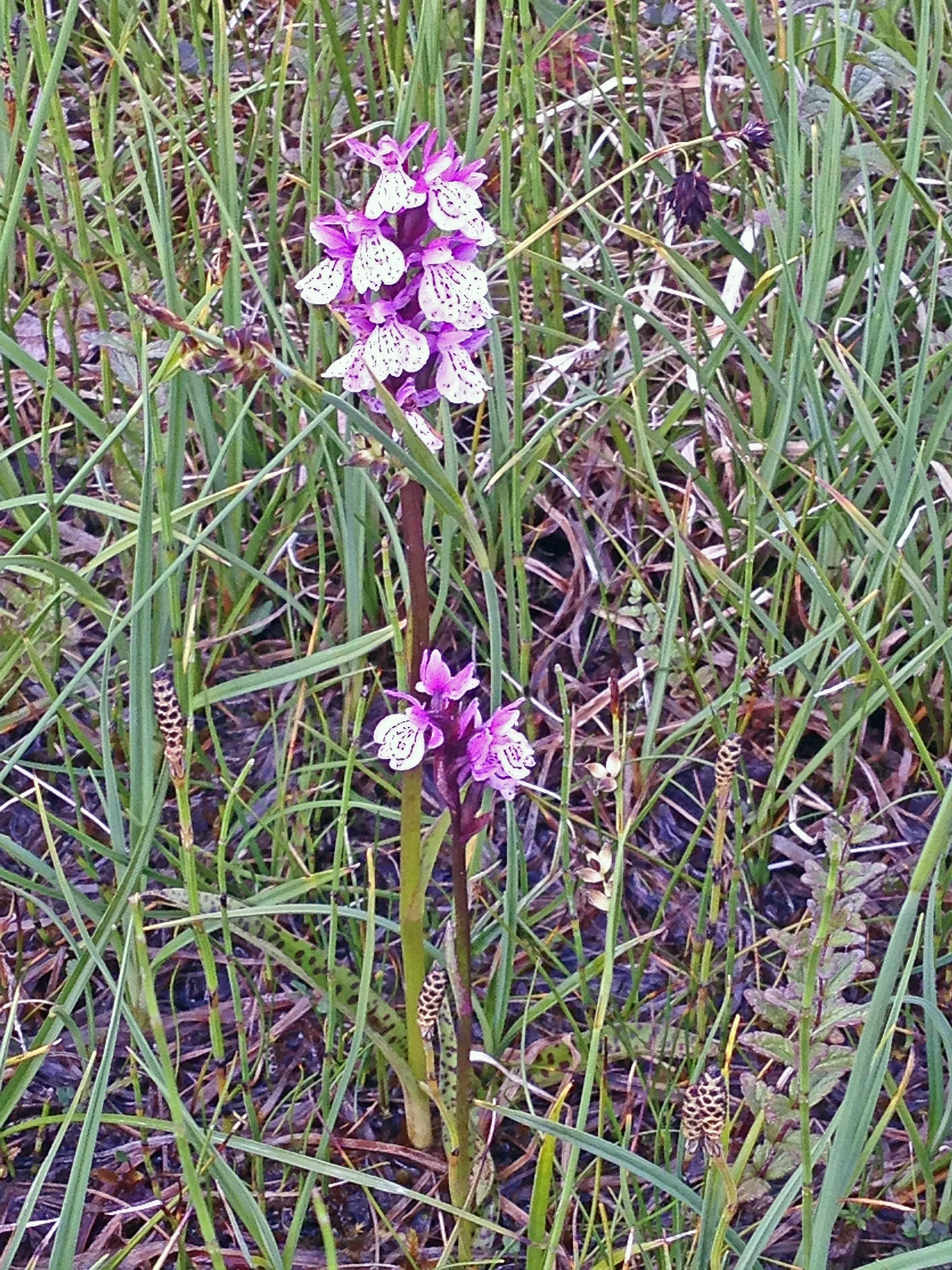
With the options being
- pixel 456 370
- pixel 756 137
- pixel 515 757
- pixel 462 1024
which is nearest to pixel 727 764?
pixel 515 757

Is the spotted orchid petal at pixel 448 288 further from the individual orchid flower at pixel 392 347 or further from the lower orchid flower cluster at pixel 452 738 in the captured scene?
the lower orchid flower cluster at pixel 452 738

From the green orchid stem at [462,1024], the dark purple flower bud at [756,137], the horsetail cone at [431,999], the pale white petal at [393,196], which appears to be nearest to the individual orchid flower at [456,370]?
the pale white petal at [393,196]

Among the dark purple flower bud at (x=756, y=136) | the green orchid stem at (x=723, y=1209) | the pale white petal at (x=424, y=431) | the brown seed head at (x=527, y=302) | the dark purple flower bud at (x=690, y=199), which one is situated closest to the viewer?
the green orchid stem at (x=723, y=1209)

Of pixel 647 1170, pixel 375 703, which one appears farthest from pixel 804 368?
pixel 647 1170

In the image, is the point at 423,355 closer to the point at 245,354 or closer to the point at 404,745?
the point at 245,354

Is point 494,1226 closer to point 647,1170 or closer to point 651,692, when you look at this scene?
point 647,1170

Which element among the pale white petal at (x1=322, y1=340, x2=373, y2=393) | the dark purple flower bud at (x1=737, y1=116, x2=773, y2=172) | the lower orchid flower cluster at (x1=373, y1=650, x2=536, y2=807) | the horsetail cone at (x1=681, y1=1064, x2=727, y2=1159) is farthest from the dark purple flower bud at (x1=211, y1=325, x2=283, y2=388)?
the dark purple flower bud at (x1=737, y1=116, x2=773, y2=172)

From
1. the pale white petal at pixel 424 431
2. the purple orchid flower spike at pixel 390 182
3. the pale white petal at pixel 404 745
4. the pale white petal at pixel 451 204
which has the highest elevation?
the purple orchid flower spike at pixel 390 182
